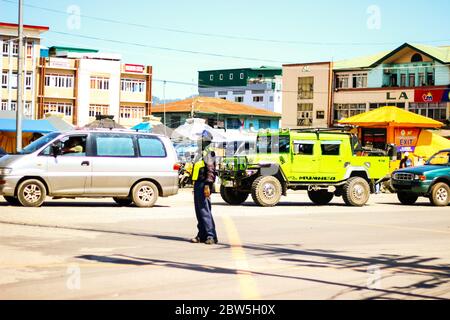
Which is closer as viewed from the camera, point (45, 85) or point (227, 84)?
point (45, 85)

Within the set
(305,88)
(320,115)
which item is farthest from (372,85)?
(305,88)

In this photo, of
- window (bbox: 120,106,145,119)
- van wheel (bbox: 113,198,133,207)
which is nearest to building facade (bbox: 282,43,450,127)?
window (bbox: 120,106,145,119)

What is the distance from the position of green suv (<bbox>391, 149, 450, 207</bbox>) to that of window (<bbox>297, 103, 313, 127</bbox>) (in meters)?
66.3

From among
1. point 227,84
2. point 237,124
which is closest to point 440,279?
point 237,124

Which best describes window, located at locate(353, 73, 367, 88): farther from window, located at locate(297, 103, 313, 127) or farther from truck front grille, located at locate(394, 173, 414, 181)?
truck front grille, located at locate(394, 173, 414, 181)

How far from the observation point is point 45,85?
7812 cm

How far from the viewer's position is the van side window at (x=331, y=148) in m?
23.3

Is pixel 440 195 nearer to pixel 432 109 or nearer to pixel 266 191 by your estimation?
pixel 266 191

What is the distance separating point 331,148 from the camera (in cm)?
2342

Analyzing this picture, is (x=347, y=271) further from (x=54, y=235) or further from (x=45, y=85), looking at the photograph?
(x=45, y=85)

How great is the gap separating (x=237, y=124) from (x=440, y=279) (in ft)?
318

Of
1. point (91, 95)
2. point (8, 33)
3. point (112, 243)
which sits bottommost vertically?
point (112, 243)

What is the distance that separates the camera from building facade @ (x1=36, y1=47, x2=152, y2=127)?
258 feet

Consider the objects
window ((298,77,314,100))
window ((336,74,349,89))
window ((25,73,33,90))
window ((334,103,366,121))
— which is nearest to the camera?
window ((25,73,33,90))
